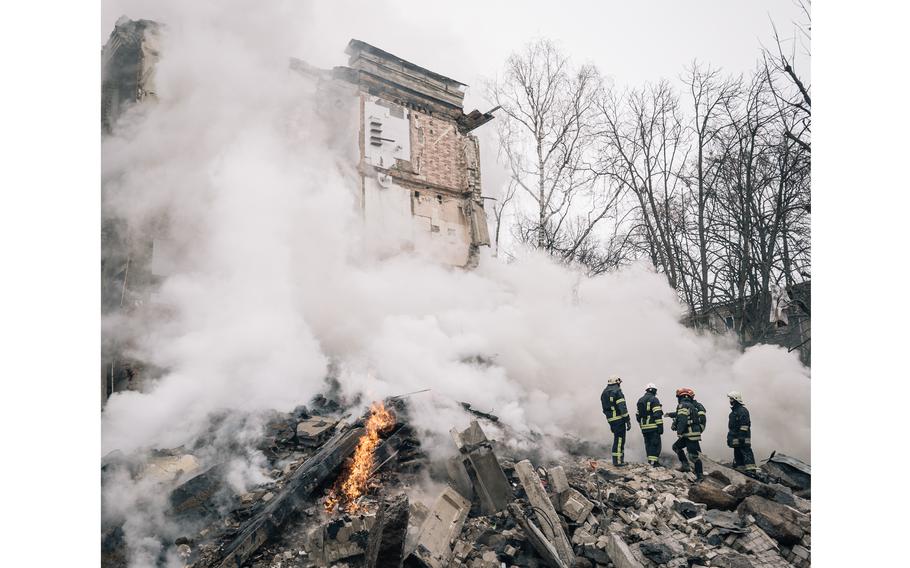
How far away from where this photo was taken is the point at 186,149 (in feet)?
25.8

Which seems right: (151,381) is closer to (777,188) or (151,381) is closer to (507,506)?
(507,506)

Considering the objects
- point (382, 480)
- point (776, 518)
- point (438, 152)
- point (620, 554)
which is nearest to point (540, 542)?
point (620, 554)

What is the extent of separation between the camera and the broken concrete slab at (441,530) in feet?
14.1

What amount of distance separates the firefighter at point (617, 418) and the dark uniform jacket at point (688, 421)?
2.22 feet

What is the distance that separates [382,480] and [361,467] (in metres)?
0.26

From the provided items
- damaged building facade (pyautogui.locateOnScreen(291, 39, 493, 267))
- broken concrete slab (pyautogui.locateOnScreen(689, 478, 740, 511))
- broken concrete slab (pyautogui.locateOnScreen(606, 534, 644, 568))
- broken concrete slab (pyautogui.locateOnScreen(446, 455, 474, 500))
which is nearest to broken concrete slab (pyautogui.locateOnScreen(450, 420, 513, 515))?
broken concrete slab (pyautogui.locateOnScreen(446, 455, 474, 500))

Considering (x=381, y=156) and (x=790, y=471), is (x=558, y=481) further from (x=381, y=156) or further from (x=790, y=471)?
(x=381, y=156)

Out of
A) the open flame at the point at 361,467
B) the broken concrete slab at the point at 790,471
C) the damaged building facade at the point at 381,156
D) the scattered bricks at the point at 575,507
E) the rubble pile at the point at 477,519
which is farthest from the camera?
the damaged building facade at the point at 381,156

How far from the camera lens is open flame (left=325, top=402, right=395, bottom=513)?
5.06 meters

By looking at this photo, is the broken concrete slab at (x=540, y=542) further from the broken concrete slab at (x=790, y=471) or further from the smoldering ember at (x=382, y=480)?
the broken concrete slab at (x=790, y=471)

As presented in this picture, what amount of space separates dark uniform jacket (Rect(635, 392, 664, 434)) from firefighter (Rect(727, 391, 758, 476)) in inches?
35.7

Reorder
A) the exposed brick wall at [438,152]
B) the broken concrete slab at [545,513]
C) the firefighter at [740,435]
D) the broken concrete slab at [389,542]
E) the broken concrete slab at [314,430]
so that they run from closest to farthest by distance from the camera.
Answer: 1. the broken concrete slab at [389,542]
2. the broken concrete slab at [545,513]
3. the broken concrete slab at [314,430]
4. the firefighter at [740,435]
5. the exposed brick wall at [438,152]

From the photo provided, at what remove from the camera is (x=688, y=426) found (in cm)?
701

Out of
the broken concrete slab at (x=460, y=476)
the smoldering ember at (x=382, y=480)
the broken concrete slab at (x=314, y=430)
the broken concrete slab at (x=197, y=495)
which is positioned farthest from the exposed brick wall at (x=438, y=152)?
the broken concrete slab at (x=197, y=495)
